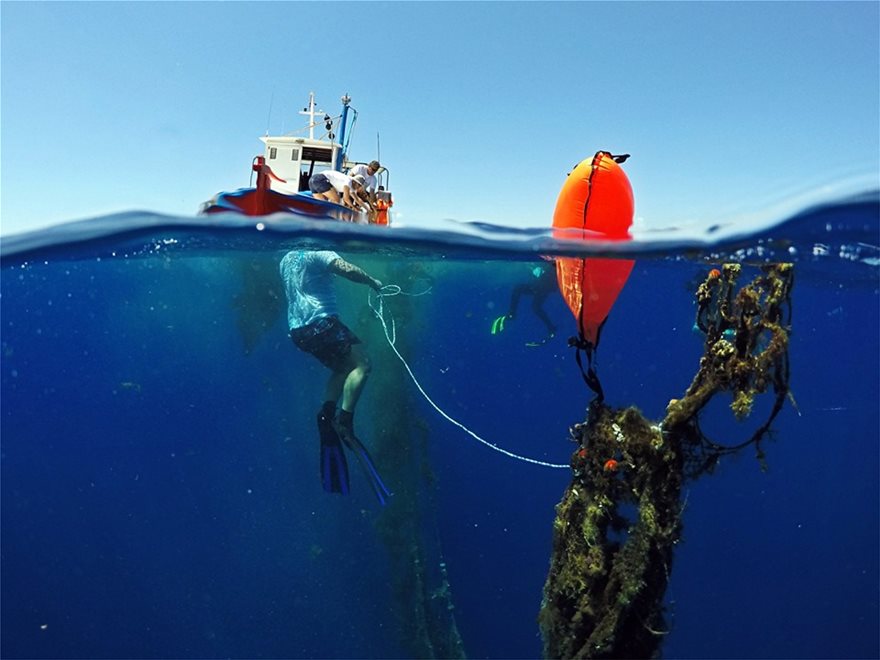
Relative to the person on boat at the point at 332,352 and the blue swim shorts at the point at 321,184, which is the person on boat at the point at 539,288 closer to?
the person on boat at the point at 332,352

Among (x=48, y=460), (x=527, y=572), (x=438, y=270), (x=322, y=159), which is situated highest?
(x=322, y=159)

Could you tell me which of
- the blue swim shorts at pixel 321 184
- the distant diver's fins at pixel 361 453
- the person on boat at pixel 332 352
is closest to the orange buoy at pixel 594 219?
the person on boat at pixel 332 352

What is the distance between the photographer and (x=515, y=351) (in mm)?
21281

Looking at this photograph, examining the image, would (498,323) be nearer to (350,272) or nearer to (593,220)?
(350,272)

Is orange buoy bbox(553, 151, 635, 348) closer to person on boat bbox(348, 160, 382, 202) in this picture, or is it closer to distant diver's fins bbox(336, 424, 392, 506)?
person on boat bbox(348, 160, 382, 202)

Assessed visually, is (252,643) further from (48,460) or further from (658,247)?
(658,247)

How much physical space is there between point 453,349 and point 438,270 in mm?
Result: 5803

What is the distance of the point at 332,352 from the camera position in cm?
931

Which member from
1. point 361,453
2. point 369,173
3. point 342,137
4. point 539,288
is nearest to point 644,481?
point 361,453

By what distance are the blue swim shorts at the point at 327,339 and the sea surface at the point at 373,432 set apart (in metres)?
2.17

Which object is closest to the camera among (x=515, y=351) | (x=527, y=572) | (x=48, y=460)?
(x=527, y=572)

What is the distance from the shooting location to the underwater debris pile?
16.2ft

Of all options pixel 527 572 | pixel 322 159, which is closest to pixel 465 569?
pixel 527 572

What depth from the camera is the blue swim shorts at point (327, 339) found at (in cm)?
911
